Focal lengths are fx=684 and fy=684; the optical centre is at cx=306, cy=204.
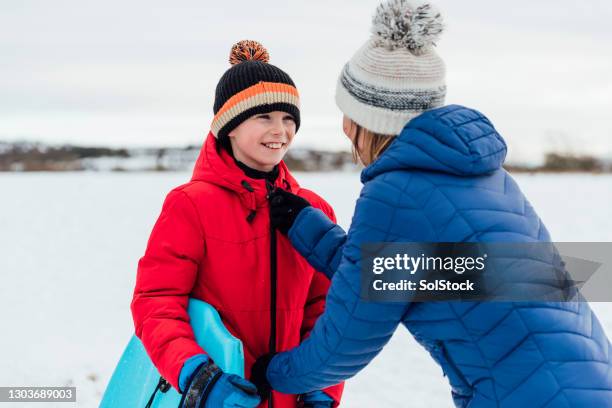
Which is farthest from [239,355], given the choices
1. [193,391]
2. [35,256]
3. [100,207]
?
[100,207]

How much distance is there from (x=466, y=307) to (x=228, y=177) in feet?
2.79

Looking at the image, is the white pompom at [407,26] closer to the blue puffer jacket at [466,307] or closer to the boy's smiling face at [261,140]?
the blue puffer jacket at [466,307]

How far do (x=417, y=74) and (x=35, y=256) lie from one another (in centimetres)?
852

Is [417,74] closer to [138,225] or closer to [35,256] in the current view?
[35,256]

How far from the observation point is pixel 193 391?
1.80 m

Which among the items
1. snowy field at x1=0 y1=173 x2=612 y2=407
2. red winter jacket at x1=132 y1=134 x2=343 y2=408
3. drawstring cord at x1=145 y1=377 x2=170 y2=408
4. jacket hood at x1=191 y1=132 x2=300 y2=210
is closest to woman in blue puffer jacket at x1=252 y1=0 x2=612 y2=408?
red winter jacket at x1=132 y1=134 x2=343 y2=408

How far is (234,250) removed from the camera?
1999 mm

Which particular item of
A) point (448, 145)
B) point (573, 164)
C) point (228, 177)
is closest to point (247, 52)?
point (228, 177)

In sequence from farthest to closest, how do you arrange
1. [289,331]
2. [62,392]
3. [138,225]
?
1. [138,225]
2. [62,392]
3. [289,331]

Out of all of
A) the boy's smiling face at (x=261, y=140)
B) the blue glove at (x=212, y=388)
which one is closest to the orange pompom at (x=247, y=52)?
the boy's smiling face at (x=261, y=140)

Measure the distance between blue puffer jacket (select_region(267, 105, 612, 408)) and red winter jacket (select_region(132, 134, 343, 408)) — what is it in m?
0.38

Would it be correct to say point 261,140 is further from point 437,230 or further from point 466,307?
point 466,307

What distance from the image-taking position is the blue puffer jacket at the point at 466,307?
1.44 m

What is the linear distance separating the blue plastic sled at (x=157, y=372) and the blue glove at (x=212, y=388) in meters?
0.06
